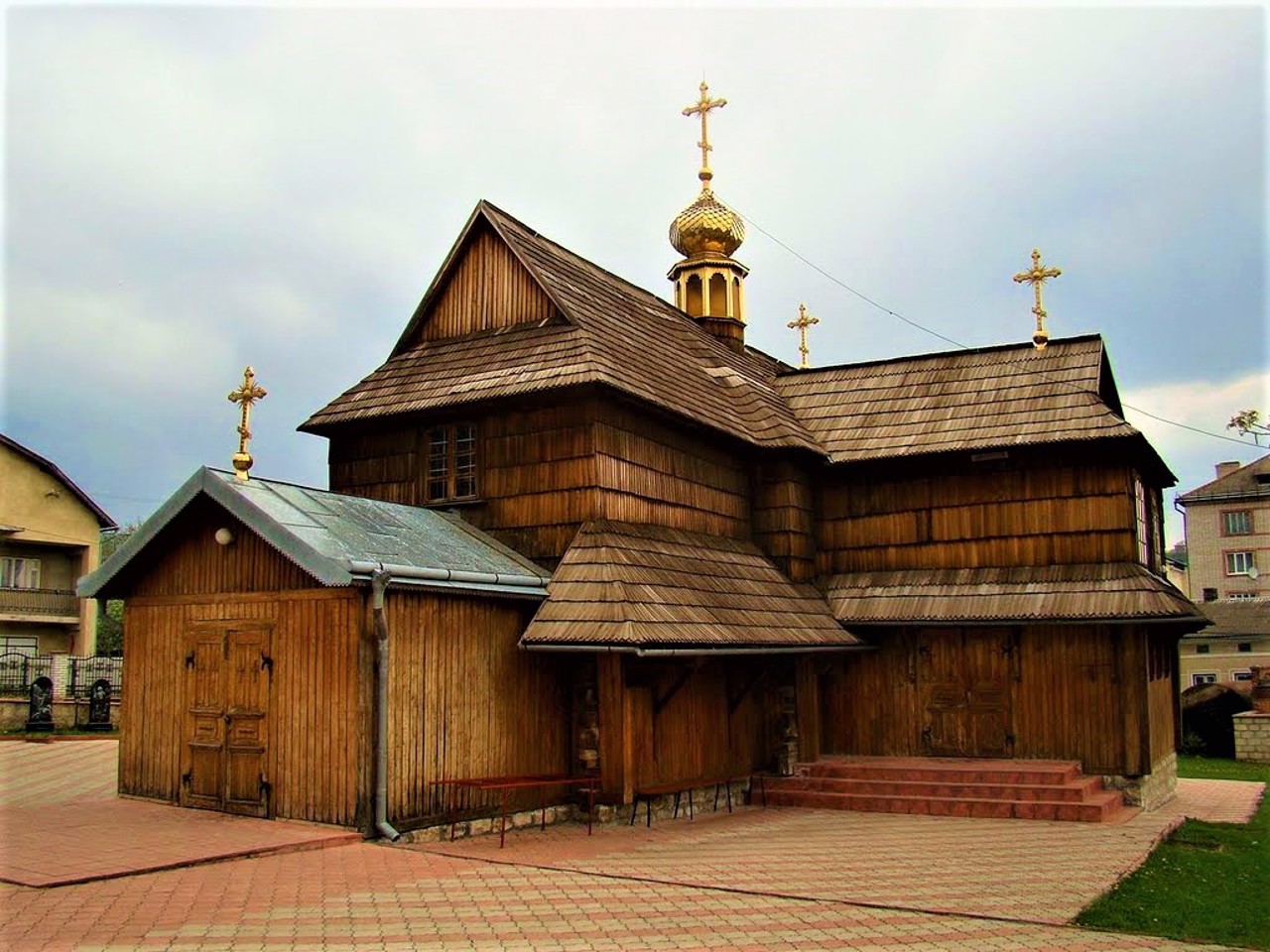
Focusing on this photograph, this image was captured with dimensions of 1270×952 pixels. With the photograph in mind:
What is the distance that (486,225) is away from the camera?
55.8ft

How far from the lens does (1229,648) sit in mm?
42438

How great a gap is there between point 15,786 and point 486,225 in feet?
31.4

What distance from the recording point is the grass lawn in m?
9.20

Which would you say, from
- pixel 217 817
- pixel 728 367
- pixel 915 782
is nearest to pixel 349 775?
pixel 217 817

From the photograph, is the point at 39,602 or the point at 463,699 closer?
the point at 463,699

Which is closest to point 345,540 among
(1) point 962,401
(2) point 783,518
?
(2) point 783,518

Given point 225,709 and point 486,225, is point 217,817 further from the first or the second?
point 486,225

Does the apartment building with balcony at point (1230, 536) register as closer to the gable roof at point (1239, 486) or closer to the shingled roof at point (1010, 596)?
the gable roof at point (1239, 486)

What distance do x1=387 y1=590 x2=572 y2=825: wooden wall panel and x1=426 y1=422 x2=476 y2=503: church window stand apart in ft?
8.62

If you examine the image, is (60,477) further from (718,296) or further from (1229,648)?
(1229,648)

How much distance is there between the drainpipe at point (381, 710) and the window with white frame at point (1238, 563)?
48695 mm

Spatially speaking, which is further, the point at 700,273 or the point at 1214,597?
the point at 1214,597

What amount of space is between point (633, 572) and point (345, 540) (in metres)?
3.56

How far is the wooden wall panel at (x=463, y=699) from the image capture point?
11.9m
